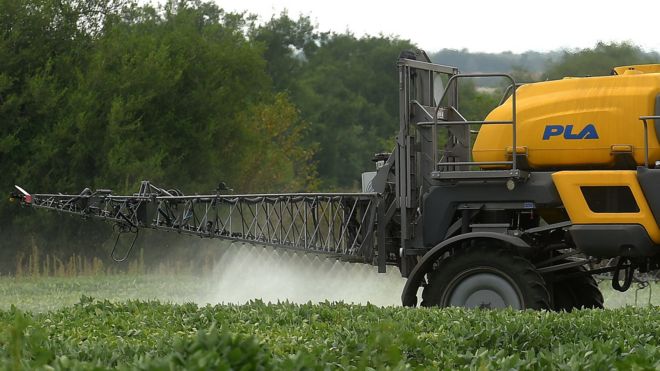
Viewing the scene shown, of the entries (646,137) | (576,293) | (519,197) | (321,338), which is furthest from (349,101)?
(321,338)

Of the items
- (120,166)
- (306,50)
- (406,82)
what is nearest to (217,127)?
(120,166)

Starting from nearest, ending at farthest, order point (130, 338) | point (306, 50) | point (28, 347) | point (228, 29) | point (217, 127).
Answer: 1. point (28, 347)
2. point (130, 338)
3. point (217, 127)
4. point (228, 29)
5. point (306, 50)

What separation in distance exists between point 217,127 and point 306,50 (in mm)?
41820

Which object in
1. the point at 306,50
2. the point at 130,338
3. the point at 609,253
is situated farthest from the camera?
the point at 306,50

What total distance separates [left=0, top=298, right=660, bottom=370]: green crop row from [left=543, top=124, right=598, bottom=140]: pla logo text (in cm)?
258

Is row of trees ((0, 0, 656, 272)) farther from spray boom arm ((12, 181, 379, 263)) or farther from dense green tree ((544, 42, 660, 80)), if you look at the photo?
spray boom arm ((12, 181, 379, 263))

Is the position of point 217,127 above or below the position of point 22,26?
below

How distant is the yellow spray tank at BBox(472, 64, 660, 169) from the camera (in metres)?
14.4

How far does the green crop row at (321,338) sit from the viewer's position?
575cm

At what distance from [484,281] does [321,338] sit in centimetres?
562

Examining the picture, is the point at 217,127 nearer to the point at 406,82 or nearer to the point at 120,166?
the point at 120,166

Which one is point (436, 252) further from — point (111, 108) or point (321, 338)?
point (111, 108)

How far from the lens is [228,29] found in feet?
160

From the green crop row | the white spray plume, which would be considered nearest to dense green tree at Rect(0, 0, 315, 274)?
the white spray plume
